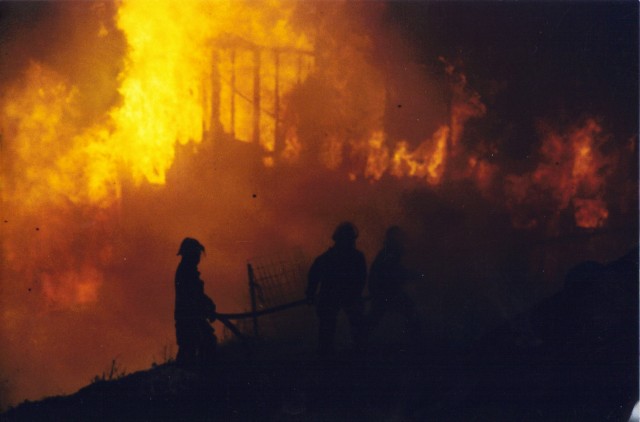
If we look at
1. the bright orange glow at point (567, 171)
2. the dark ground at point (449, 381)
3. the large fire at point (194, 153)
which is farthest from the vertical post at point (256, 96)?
the bright orange glow at point (567, 171)

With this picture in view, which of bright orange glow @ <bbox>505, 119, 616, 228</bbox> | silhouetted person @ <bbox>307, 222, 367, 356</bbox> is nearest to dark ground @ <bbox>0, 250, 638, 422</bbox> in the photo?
silhouetted person @ <bbox>307, 222, 367, 356</bbox>

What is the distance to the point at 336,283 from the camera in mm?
6891

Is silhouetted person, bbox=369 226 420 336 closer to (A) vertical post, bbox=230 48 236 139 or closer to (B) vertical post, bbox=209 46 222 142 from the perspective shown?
(A) vertical post, bbox=230 48 236 139

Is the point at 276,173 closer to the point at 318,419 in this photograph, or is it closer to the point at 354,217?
the point at 354,217

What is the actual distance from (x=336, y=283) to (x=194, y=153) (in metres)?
5.80

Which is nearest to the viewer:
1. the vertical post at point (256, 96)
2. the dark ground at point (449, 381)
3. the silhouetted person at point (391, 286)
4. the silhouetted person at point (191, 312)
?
the dark ground at point (449, 381)

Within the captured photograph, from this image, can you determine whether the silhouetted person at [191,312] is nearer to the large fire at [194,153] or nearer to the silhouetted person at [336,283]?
the silhouetted person at [336,283]

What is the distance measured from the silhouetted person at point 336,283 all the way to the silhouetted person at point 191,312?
1676 mm

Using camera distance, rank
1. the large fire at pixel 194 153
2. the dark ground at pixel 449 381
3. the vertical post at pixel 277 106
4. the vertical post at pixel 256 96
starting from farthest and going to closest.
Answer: the vertical post at pixel 277 106 < the vertical post at pixel 256 96 < the large fire at pixel 194 153 < the dark ground at pixel 449 381

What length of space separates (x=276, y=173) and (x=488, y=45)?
6.05 m

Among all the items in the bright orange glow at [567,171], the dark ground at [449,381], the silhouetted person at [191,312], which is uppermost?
the bright orange glow at [567,171]

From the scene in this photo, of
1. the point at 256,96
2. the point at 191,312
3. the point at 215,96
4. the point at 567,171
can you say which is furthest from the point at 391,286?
the point at 567,171

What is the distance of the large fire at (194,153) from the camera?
10.1 meters

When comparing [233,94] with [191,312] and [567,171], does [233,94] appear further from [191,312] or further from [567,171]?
[567,171]
